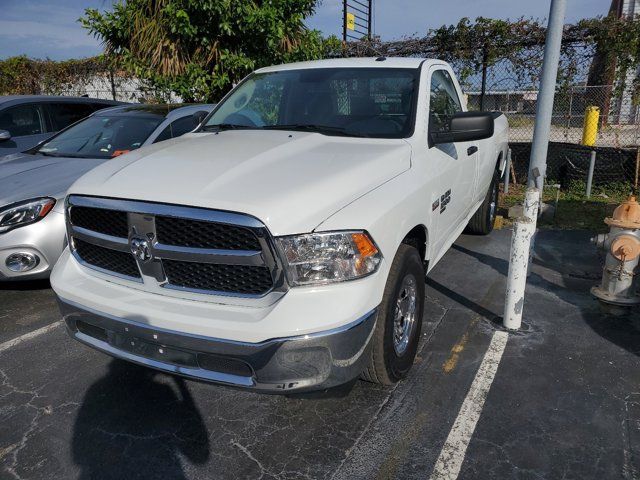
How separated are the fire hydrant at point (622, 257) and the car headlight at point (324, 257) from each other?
266 cm

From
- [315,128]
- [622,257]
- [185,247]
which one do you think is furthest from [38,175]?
[622,257]

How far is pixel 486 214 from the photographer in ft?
19.2

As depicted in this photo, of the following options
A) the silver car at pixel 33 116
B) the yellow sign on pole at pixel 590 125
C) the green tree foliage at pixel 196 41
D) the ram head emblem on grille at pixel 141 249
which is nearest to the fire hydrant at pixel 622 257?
the ram head emblem on grille at pixel 141 249

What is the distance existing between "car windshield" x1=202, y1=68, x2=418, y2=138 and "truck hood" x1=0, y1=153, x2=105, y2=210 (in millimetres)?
1468

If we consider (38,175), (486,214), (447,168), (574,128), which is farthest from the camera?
(574,128)

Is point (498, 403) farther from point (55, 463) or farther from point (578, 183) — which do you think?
point (578, 183)

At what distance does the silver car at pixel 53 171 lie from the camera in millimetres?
4086

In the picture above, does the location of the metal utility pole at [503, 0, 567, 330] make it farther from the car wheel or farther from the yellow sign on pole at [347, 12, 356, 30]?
the yellow sign on pole at [347, 12, 356, 30]

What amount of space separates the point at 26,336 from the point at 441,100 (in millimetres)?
3666

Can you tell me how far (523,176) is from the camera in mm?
8758

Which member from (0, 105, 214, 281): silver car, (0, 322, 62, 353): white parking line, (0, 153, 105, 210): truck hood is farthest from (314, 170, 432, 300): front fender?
(0, 153, 105, 210): truck hood

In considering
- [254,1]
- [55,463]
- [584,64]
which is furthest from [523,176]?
[55,463]

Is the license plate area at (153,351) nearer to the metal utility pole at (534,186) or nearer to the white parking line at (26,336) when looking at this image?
the white parking line at (26,336)

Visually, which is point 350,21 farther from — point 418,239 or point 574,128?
point 418,239
